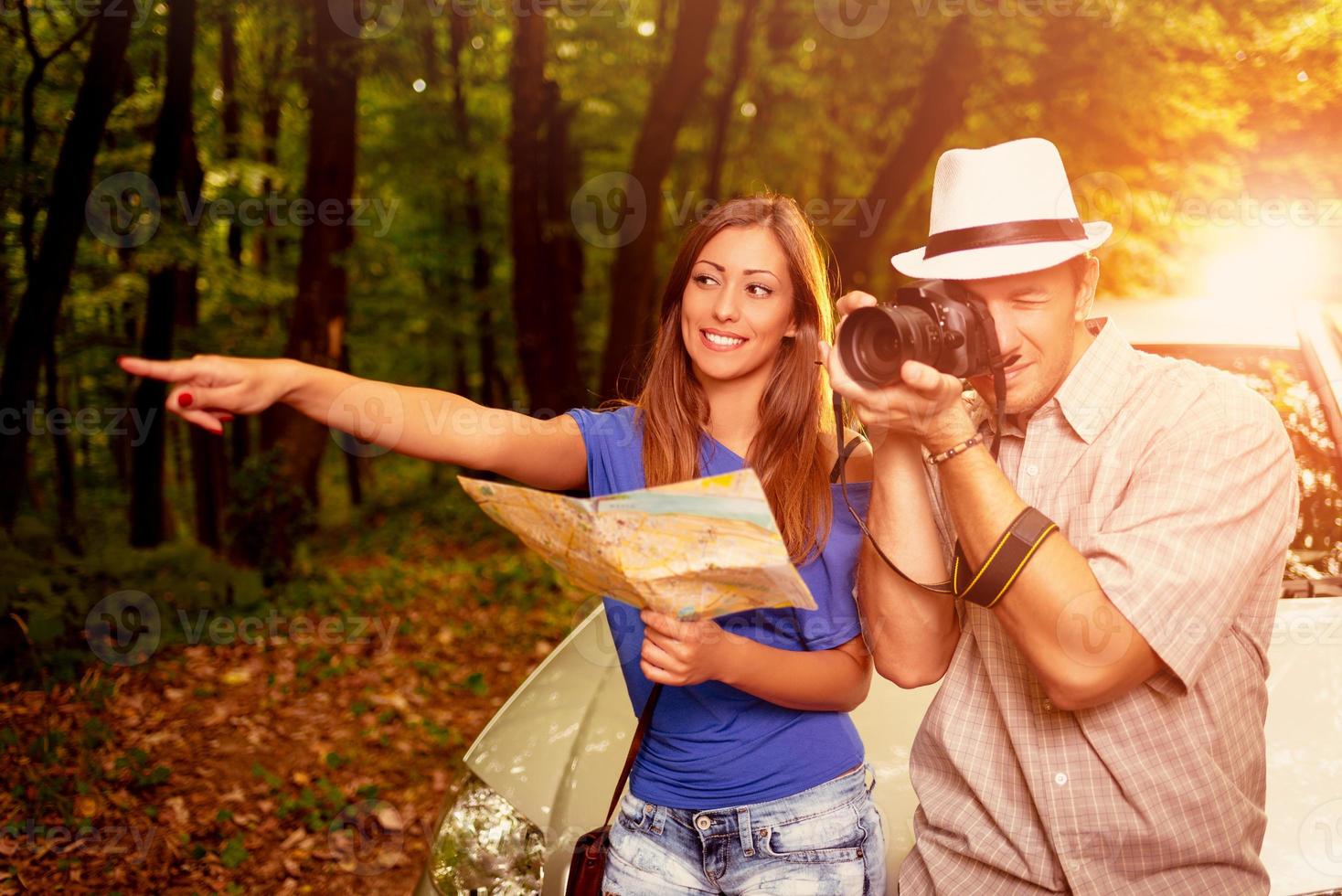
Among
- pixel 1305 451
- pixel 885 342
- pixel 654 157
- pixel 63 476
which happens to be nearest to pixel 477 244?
pixel 654 157

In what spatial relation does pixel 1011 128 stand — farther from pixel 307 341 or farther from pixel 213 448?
pixel 213 448

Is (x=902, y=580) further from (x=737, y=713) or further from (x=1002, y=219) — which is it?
(x=1002, y=219)

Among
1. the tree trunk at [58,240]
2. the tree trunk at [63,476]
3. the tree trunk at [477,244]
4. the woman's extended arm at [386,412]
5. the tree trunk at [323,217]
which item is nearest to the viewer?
the woman's extended arm at [386,412]

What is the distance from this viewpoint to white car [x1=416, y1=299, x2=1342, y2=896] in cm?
203

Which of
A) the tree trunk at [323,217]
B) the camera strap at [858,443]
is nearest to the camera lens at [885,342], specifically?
the camera strap at [858,443]

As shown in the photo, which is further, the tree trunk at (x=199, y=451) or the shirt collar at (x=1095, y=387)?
the tree trunk at (x=199, y=451)

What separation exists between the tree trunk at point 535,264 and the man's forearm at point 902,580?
24.1 feet

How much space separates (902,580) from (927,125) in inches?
366

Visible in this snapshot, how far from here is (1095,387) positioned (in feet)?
5.35

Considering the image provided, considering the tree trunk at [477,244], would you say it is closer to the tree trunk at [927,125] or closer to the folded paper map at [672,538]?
the tree trunk at [927,125]

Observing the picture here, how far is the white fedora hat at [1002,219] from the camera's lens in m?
1.64

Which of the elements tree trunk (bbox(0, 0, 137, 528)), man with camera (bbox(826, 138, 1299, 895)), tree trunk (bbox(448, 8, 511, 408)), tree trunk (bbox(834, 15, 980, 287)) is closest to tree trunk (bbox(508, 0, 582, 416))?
tree trunk (bbox(448, 8, 511, 408))

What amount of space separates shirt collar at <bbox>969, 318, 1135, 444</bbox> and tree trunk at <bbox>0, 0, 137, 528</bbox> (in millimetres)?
5775

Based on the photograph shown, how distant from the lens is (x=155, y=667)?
5.54 m
